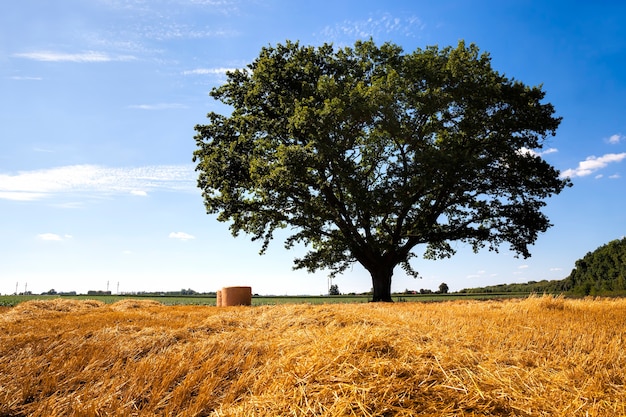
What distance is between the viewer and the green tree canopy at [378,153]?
744 inches

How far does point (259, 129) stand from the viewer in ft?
70.7

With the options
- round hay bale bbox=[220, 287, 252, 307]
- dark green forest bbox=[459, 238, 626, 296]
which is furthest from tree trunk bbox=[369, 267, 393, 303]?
dark green forest bbox=[459, 238, 626, 296]

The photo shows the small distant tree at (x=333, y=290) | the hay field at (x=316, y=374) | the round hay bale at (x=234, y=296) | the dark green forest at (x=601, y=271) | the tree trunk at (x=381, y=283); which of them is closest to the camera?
the hay field at (x=316, y=374)

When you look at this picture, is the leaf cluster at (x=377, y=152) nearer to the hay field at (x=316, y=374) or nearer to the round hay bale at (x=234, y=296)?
the round hay bale at (x=234, y=296)

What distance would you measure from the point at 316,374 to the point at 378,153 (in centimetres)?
1730

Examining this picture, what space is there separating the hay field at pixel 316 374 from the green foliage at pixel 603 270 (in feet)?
70.6

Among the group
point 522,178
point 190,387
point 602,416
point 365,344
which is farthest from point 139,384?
point 522,178

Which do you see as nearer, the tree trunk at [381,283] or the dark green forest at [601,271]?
the tree trunk at [381,283]

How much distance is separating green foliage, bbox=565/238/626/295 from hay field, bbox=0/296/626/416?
21.5 metres

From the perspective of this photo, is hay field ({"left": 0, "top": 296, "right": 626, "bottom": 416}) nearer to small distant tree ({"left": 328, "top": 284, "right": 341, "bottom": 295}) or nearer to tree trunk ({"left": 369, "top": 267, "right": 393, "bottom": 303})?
tree trunk ({"left": 369, "top": 267, "right": 393, "bottom": 303})

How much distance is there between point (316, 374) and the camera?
12.2ft

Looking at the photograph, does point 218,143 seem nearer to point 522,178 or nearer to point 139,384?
point 522,178

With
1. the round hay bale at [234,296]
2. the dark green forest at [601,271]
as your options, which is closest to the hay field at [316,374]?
the round hay bale at [234,296]

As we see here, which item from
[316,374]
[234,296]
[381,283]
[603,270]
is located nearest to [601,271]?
[603,270]
